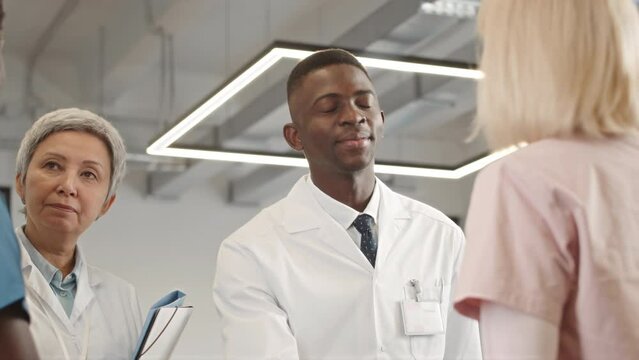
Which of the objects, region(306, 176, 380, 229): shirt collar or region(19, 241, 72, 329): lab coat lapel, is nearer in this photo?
region(19, 241, 72, 329): lab coat lapel

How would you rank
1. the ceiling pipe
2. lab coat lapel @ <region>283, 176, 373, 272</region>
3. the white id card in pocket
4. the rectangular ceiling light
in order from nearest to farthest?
1. the white id card in pocket
2. lab coat lapel @ <region>283, 176, 373, 272</region>
3. the rectangular ceiling light
4. the ceiling pipe

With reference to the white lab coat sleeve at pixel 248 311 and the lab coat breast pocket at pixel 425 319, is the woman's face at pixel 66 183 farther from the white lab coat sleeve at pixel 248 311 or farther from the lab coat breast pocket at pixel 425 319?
the lab coat breast pocket at pixel 425 319

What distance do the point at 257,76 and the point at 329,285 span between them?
246 centimetres

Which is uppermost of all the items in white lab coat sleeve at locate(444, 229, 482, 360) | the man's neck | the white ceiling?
the white ceiling

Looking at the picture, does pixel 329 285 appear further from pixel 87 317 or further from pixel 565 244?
pixel 565 244

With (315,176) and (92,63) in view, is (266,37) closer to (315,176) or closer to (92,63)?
(92,63)

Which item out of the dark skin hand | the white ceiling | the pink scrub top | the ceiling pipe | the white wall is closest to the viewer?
the dark skin hand

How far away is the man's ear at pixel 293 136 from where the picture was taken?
283 cm

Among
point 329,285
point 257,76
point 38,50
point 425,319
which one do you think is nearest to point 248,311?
point 329,285

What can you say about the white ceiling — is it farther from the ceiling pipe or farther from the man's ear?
the man's ear

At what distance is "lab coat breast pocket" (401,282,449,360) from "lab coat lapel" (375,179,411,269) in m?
0.10

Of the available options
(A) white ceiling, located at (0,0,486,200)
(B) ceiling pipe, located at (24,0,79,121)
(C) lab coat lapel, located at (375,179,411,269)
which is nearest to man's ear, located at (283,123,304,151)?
(C) lab coat lapel, located at (375,179,411,269)

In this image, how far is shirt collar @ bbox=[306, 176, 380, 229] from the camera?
2.68 meters

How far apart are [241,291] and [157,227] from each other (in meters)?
8.12
